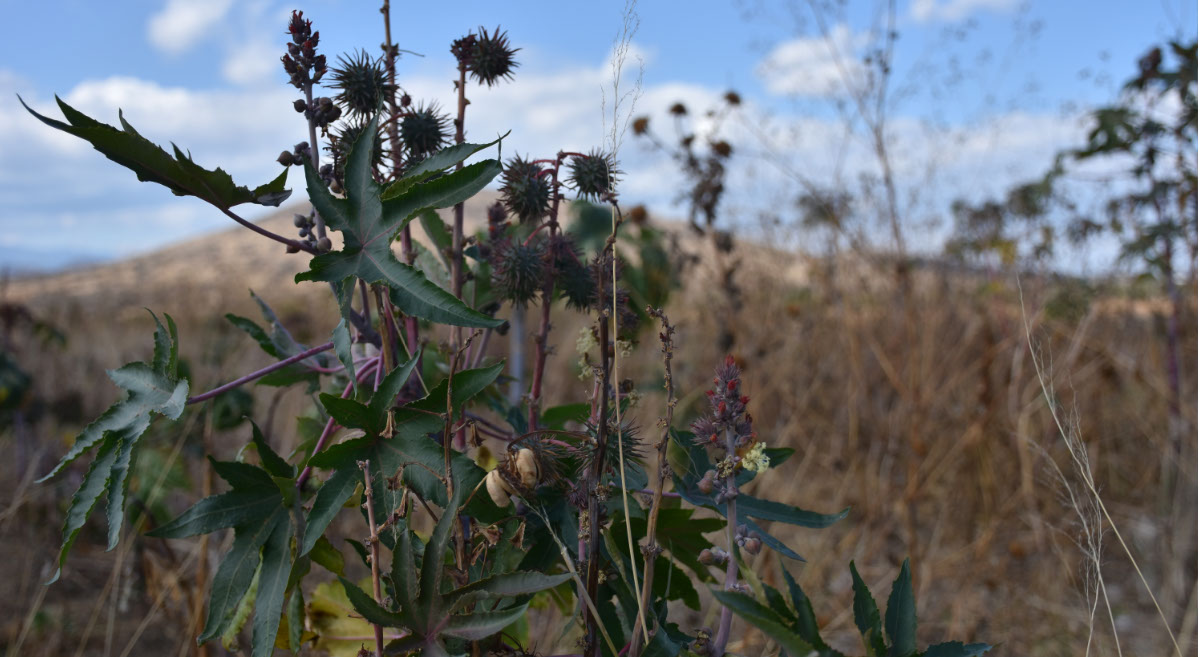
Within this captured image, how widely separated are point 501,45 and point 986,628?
302 centimetres

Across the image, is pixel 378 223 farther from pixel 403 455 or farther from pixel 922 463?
pixel 922 463

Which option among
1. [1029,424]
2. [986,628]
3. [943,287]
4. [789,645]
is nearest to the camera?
[789,645]

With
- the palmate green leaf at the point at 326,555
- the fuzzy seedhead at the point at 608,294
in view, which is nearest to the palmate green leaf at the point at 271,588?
the palmate green leaf at the point at 326,555

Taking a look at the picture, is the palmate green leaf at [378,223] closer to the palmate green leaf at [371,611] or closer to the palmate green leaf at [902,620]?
the palmate green leaf at [371,611]

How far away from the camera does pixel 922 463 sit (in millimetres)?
3484

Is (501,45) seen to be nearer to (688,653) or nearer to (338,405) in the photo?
(338,405)

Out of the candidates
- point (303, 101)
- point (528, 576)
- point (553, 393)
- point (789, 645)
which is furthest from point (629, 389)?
point (553, 393)

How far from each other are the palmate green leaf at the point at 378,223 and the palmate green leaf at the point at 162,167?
0.11 m

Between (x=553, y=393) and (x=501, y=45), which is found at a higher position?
(x=501, y=45)

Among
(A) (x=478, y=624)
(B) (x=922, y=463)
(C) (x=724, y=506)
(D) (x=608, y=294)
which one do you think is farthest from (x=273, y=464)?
(B) (x=922, y=463)

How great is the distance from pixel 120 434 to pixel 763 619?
0.88m

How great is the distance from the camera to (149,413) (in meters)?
1.09

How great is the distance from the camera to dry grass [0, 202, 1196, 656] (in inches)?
123

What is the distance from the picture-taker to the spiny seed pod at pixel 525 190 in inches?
49.6
